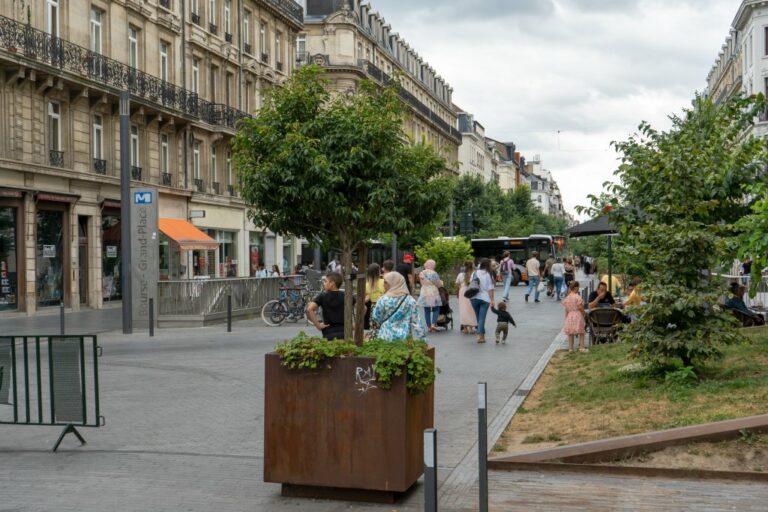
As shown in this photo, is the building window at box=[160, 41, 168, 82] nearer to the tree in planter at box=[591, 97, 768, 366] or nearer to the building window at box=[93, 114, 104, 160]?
the building window at box=[93, 114, 104, 160]

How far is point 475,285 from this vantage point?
19328 mm

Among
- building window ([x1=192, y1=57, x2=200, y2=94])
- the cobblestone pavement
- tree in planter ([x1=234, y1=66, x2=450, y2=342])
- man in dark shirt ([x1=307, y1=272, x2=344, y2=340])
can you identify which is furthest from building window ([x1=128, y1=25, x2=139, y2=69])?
man in dark shirt ([x1=307, y1=272, x2=344, y2=340])

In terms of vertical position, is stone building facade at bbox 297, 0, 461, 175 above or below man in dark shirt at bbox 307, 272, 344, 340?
above

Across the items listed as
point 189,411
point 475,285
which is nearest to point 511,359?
point 475,285

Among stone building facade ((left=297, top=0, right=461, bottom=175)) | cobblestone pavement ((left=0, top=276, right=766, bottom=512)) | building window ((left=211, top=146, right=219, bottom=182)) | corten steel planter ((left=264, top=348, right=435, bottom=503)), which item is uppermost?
stone building facade ((left=297, top=0, right=461, bottom=175))

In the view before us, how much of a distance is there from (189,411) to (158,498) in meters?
3.89

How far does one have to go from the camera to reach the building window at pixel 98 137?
32.2 meters

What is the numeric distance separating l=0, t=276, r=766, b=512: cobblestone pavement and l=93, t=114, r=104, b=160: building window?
17.8m

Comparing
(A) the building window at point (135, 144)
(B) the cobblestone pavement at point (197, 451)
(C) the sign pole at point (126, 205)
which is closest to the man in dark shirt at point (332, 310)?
(B) the cobblestone pavement at point (197, 451)

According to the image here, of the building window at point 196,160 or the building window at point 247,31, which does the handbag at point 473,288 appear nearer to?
the building window at point 196,160

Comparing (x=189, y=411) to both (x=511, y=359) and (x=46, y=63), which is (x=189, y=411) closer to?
(x=511, y=359)

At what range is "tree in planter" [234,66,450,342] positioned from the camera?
1139cm

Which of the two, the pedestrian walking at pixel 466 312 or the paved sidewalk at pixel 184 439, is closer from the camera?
the paved sidewalk at pixel 184 439

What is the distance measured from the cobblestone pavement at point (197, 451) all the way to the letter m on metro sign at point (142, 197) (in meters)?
7.91
